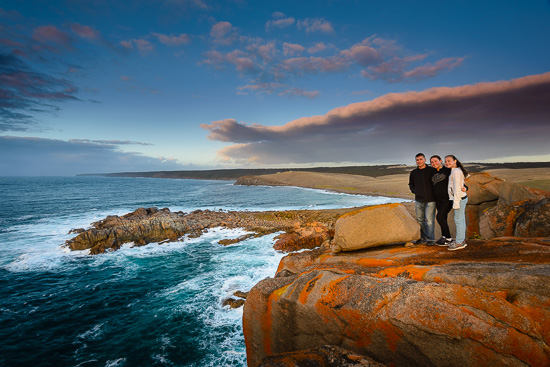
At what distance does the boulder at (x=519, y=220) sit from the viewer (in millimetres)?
8266

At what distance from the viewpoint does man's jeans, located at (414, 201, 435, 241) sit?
30.0 feet

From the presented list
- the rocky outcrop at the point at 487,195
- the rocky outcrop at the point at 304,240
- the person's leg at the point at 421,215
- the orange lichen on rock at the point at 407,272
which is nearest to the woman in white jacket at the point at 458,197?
the person's leg at the point at 421,215

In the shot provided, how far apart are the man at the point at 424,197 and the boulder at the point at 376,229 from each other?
2.80 feet

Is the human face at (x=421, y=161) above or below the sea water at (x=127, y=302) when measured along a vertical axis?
above

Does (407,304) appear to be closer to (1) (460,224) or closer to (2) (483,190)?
(1) (460,224)

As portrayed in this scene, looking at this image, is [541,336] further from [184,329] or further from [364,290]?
[184,329]

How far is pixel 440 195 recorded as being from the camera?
8.79 meters

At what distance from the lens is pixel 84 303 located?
14.3 m

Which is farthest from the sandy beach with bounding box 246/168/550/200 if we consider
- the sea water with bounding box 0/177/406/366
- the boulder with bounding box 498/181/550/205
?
the sea water with bounding box 0/177/406/366

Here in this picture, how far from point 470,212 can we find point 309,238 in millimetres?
11718

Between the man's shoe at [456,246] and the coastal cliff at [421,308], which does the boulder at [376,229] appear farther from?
the man's shoe at [456,246]

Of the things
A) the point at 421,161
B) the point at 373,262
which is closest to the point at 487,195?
the point at 421,161

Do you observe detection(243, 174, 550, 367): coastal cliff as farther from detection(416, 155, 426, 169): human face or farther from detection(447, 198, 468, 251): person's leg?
detection(416, 155, 426, 169): human face

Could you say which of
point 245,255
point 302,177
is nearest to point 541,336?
point 245,255
